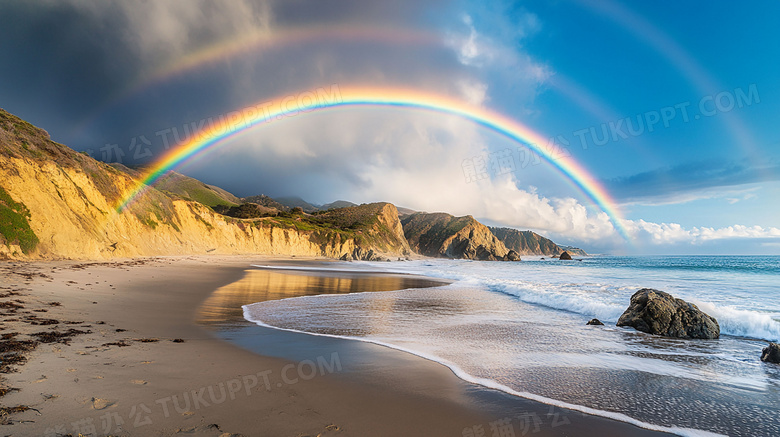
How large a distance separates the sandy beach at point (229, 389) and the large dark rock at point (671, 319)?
7.77 m

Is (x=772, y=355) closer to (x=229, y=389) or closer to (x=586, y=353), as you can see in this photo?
(x=586, y=353)

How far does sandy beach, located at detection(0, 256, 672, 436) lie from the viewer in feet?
11.2

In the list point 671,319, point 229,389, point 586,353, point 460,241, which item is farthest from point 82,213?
point 460,241

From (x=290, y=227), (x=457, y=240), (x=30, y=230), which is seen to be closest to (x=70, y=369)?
(x=30, y=230)

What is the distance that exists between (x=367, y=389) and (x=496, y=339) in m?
4.54

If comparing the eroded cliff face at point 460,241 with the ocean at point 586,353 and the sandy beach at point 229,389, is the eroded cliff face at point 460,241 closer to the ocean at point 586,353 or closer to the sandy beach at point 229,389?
the ocean at point 586,353

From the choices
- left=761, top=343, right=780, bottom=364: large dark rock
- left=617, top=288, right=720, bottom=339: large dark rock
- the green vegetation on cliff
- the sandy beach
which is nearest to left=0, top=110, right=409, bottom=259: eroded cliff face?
the green vegetation on cliff

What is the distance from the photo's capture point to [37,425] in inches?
120

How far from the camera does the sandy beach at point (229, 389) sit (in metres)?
3.43

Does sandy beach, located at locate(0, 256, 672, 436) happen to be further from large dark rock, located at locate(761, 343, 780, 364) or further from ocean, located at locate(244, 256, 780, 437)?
large dark rock, located at locate(761, 343, 780, 364)

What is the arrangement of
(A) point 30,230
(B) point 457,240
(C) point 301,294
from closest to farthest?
1. (C) point 301,294
2. (A) point 30,230
3. (B) point 457,240

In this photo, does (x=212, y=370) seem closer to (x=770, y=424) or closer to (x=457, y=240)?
(x=770, y=424)

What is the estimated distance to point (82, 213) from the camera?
26.7 m

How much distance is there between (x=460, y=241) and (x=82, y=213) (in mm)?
152645
